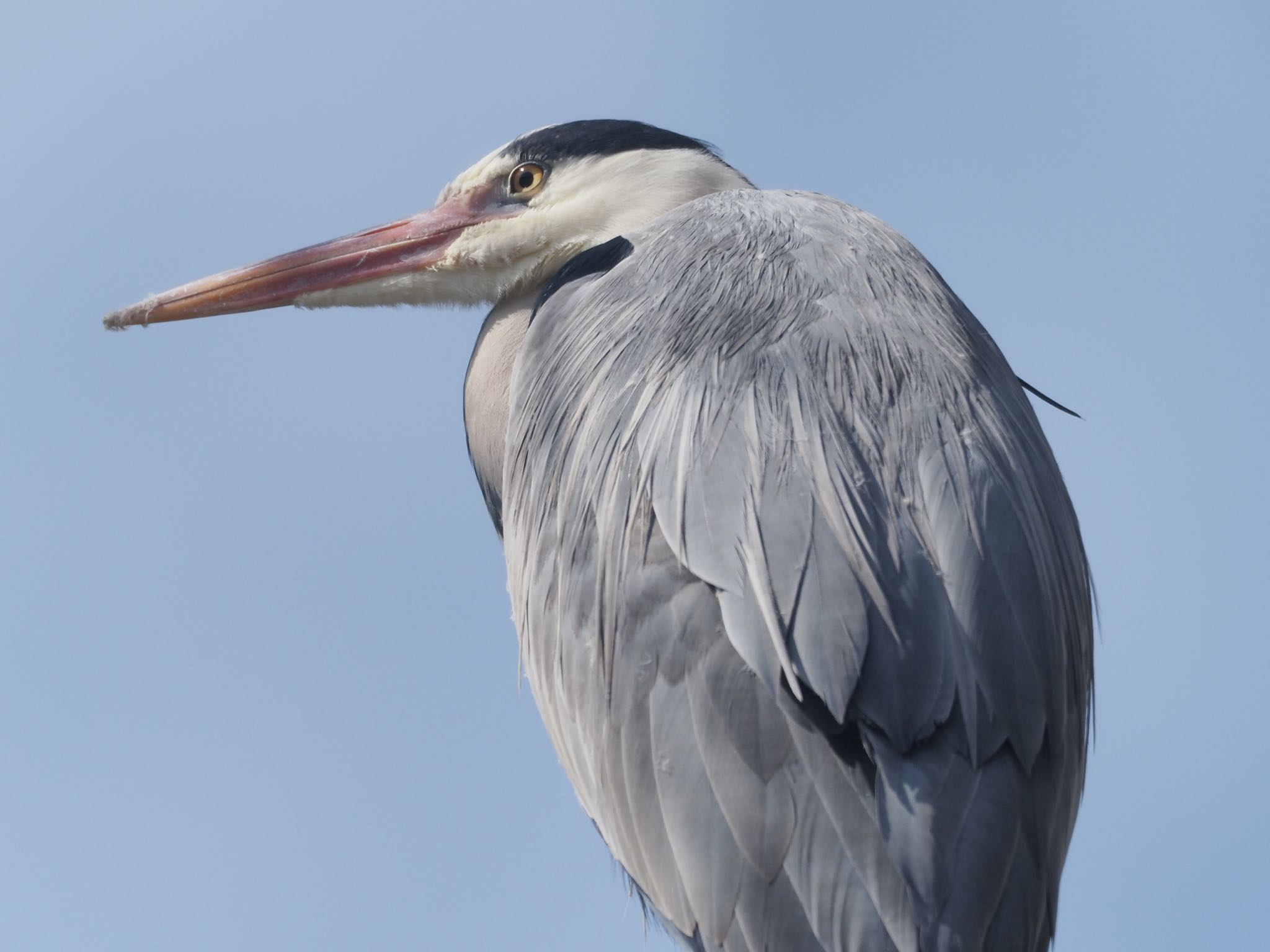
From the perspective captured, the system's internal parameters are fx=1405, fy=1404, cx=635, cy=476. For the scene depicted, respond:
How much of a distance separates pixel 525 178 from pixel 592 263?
0.82 m

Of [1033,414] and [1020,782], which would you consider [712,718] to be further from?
[1033,414]

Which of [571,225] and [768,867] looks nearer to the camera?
[768,867]

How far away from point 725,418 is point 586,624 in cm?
44

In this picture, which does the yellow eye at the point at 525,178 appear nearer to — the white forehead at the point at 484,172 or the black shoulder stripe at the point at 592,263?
the white forehead at the point at 484,172

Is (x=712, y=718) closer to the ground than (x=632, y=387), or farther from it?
closer to the ground

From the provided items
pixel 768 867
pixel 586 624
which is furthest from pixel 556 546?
pixel 768 867

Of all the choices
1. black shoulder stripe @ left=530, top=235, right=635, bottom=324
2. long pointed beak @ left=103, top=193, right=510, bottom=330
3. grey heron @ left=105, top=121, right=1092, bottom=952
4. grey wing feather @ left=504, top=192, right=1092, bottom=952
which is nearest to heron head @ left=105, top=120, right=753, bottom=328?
long pointed beak @ left=103, top=193, right=510, bottom=330

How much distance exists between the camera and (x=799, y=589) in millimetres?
2082

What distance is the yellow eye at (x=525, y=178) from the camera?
12.6 ft

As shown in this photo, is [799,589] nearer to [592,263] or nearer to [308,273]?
[592,263]

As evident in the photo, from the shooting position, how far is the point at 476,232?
3.80m

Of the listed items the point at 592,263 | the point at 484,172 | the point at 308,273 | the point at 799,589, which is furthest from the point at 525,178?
the point at 799,589

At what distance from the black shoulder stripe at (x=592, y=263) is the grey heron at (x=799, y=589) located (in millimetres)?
79

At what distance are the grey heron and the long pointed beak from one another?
2.93 feet
